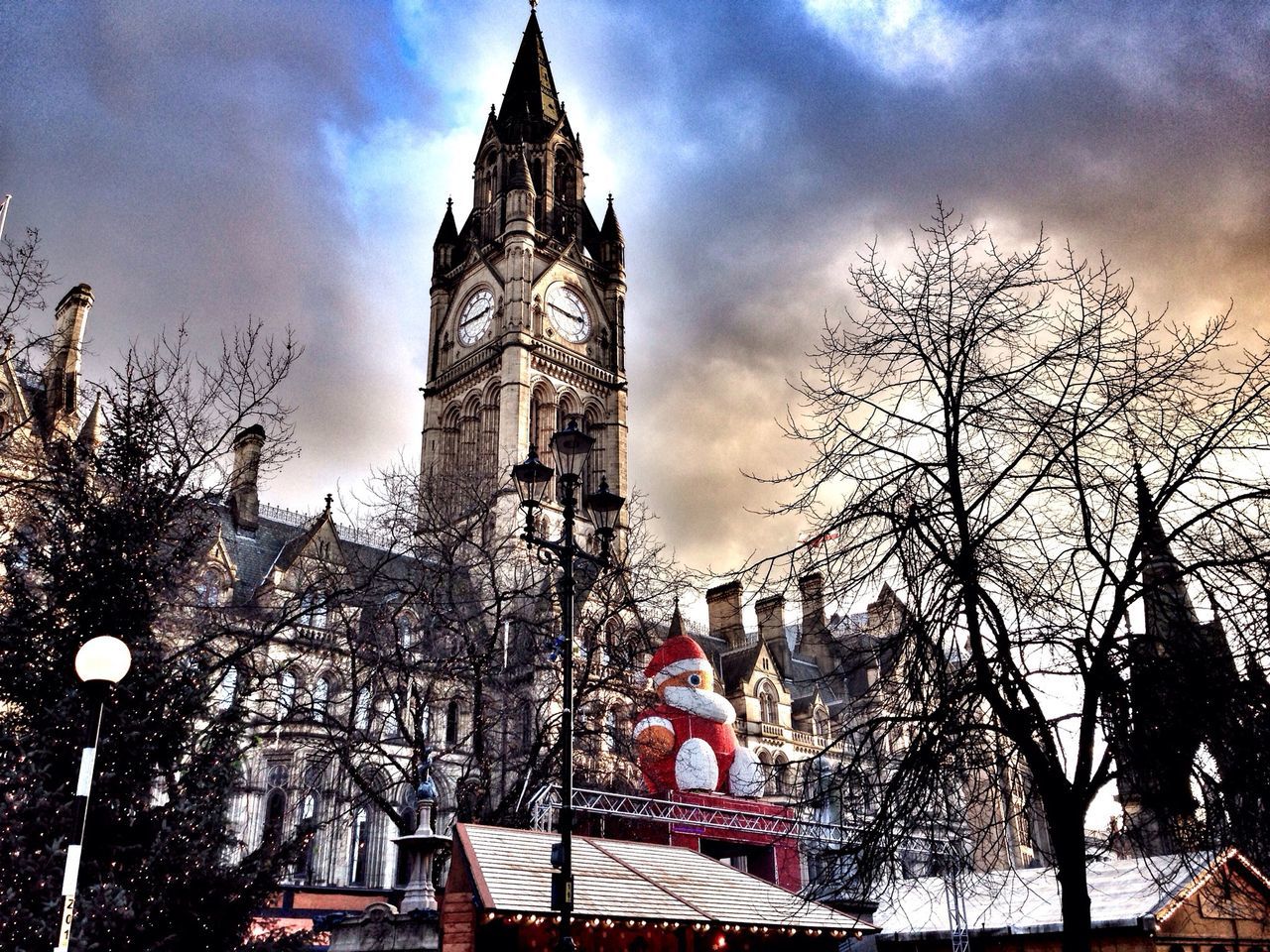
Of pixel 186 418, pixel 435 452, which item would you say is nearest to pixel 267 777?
pixel 186 418

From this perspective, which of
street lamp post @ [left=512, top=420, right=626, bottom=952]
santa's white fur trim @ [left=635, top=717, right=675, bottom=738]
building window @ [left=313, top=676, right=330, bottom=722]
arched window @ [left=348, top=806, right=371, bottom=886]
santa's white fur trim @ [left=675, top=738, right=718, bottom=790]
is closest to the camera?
street lamp post @ [left=512, top=420, right=626, bottom=952]

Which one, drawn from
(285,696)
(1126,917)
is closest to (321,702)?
(285,696)

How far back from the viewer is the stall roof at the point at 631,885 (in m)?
12.5

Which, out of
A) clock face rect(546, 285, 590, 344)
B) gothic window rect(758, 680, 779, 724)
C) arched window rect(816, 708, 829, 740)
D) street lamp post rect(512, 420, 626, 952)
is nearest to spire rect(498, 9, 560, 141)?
clock face rect(546, 285, 590, 344)

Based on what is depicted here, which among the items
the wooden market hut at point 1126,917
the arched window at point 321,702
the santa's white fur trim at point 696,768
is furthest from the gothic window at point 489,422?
the wooden market hut at point 1126,917

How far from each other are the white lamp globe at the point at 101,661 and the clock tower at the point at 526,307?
44.6 meters

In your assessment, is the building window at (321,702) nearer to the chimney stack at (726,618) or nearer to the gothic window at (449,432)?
the gothic window at (449,432)

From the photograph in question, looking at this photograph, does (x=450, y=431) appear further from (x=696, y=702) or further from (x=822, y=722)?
(x=696, y=702)

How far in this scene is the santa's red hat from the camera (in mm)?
25062

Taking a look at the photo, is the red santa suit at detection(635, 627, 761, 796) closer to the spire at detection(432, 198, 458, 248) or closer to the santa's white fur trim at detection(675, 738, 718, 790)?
the santa's white fur trim at detection(675, 738, 718, 790)

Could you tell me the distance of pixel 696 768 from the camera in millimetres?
23125

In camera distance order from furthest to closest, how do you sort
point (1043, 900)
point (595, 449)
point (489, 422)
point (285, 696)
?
point (595, 449) → point (489, 422) → point (285, 696) → point (1043, 900)

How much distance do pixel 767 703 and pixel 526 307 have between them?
26751 millimetres

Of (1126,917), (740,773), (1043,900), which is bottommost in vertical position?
(1126,917)
